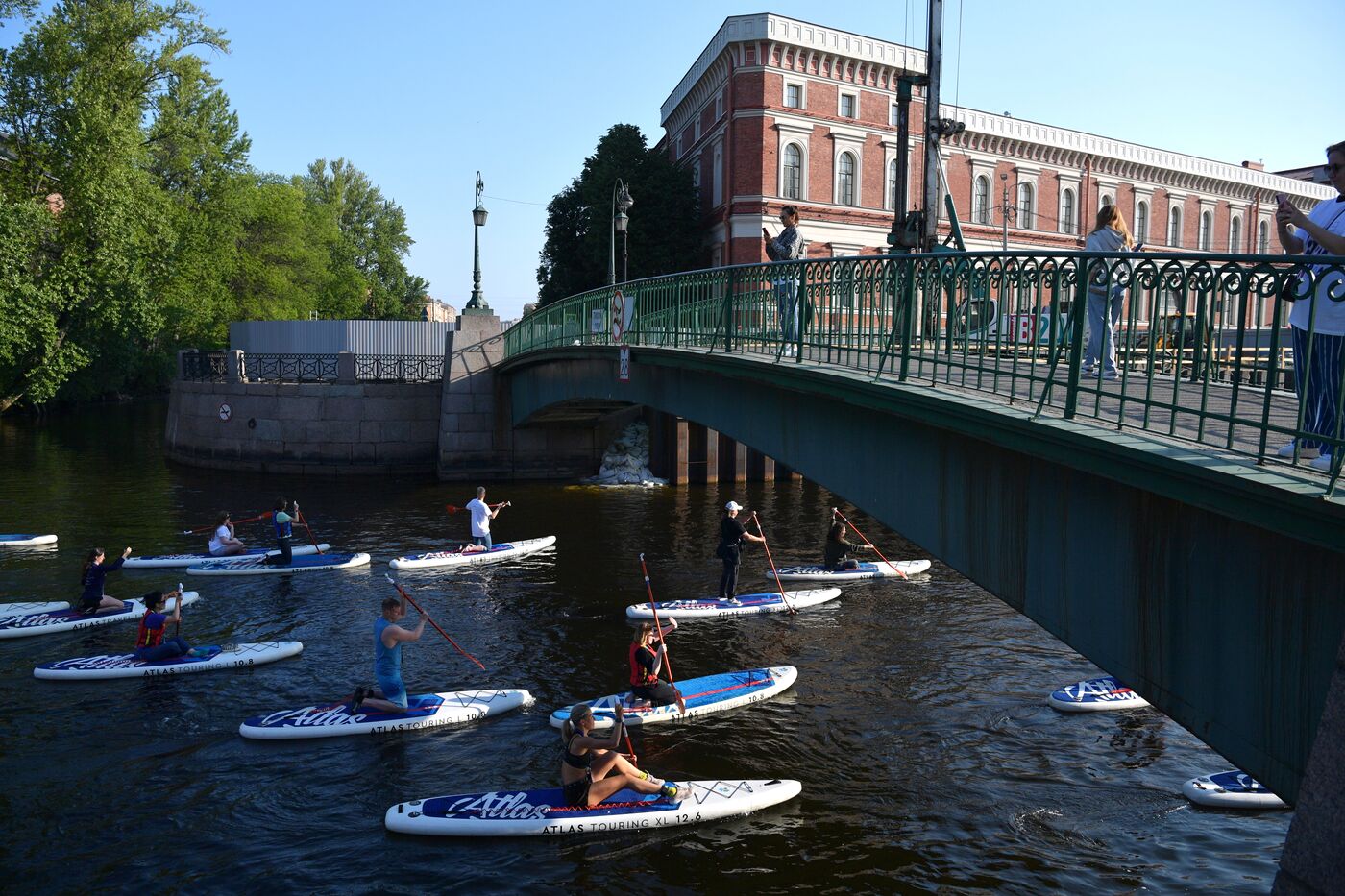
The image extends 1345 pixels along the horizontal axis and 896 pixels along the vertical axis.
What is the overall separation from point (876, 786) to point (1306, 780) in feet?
23.4

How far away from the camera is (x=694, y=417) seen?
646 inches

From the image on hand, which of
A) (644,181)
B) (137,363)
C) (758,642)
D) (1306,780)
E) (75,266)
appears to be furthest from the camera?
(137,363)

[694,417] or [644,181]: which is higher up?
[644,181]

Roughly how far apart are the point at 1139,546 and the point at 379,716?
9.20m

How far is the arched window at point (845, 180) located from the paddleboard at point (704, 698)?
35.0 metres

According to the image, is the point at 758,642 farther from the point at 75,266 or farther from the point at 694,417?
the point at 75,266

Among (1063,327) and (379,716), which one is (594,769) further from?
(1063,327)

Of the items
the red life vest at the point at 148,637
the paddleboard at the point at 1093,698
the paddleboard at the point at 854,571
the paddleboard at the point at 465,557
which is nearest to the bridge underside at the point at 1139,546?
the paddleboard at the point at 1093,698

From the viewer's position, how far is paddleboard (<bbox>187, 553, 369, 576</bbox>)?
20.2 meters

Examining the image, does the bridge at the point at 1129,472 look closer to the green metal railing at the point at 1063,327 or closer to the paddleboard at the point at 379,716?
the green metal railing at the point at 1063,327

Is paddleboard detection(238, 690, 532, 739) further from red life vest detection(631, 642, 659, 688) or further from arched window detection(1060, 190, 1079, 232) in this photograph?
arched window detection(1060, 190, 1079, 232)

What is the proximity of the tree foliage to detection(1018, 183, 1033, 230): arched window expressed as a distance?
38.3 metres

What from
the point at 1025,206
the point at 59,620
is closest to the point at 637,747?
the point at 59,620

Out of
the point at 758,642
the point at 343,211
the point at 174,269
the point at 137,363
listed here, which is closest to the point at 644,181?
the point at 174,269
